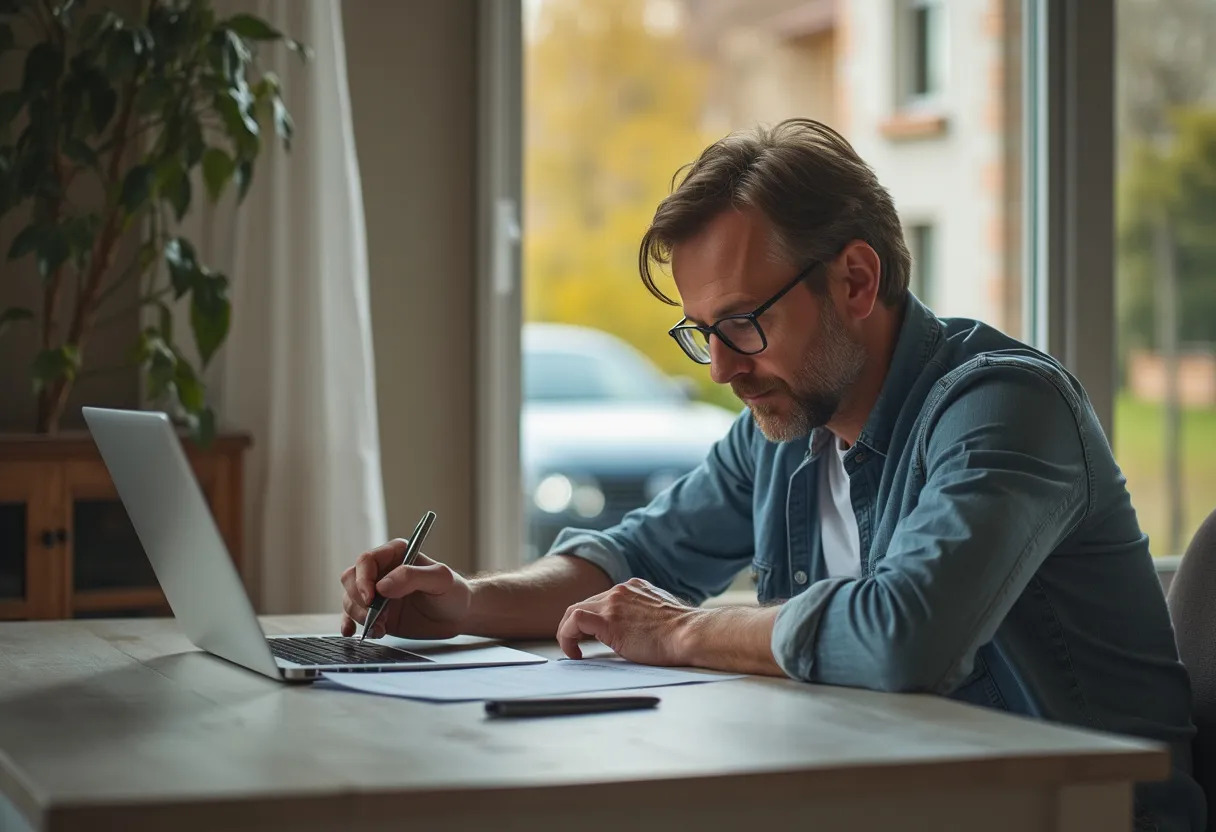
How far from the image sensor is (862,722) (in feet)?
3.93

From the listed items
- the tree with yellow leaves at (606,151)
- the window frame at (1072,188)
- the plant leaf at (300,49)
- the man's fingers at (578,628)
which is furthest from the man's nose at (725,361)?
the tree with yellow leaves at (606,151)

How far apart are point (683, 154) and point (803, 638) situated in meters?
8.00

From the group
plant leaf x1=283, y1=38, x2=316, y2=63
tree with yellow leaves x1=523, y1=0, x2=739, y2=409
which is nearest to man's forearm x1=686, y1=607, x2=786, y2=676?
plant leaf x1=283, y1=38, x2=316, y2=63

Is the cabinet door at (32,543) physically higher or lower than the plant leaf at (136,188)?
lower

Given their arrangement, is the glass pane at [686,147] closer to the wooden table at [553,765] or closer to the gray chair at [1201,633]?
the gray chair at [1201,633]

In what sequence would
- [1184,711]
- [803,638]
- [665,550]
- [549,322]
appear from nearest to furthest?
1. [803,638]
2. [1184,711]
3. [665,550]
4. [549,322]

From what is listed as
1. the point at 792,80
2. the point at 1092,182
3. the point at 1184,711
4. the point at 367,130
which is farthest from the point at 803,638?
the point at 792,80

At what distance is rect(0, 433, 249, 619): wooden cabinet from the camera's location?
2.62 metres

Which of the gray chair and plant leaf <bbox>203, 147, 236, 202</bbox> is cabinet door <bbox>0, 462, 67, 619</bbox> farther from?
the gray chair

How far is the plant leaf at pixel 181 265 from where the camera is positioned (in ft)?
8.60

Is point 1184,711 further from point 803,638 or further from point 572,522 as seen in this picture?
point 572,522

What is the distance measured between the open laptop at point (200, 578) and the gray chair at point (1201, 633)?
0.73 metres

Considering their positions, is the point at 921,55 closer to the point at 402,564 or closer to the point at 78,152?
the point at 78,152

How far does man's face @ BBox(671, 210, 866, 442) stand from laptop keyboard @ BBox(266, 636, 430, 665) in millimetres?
531
